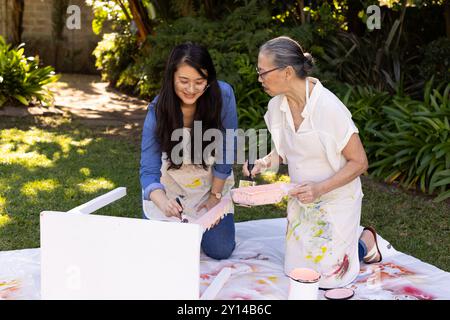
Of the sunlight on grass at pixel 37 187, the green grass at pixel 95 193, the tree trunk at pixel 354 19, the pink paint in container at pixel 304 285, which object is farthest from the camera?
the tree trunk at pixel 354 19

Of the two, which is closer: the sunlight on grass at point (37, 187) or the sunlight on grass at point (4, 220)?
the sunlight on grass at point (4, 220)

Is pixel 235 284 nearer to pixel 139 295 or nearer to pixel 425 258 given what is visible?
pixel 139 295

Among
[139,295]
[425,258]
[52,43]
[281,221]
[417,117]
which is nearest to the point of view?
[139,295]

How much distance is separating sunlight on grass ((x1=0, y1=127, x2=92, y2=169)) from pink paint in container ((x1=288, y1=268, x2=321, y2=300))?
3762 mm

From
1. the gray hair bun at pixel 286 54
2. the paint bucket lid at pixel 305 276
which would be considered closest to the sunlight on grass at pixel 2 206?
the gray hair bun at pixel 286 54

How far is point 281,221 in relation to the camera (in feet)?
15.4

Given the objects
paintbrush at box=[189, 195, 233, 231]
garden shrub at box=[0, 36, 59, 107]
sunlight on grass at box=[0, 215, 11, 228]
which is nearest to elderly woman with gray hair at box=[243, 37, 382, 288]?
paintbrush at box=[189, 195, 233, 231]

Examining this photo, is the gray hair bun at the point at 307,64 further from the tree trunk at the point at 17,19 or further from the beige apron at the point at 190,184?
the tree trunk at the point at 17,19

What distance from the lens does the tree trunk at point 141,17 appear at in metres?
8.88

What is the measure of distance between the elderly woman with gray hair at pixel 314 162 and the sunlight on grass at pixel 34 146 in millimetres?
3303

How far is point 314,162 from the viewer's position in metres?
3.43

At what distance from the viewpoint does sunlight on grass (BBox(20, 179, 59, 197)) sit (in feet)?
17.2

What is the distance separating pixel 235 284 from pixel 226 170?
68 cm

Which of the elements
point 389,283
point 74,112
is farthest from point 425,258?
point 74,112
